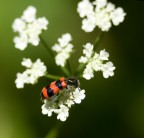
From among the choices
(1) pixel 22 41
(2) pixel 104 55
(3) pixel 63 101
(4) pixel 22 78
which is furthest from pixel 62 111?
(1) pixel 22 41

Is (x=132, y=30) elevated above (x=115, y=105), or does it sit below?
above

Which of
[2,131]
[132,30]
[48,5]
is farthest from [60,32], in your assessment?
[2,131]

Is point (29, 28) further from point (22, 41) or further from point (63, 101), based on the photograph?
point (63, 101)

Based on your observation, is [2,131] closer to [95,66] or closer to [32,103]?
[32,103]

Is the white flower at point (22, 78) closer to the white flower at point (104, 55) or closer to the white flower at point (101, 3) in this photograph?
the white flower at point (104, 55)

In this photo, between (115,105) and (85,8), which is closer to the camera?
(85,8)

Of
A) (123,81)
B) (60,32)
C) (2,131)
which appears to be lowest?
(123,81)

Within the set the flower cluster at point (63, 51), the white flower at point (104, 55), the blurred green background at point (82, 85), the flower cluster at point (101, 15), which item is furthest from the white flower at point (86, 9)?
the blurred green background at point (82, 85)
